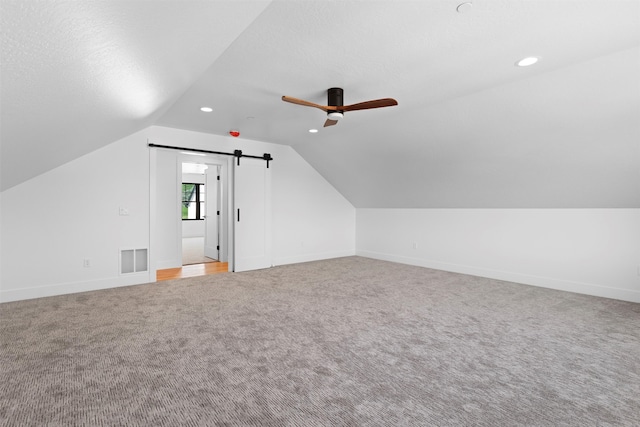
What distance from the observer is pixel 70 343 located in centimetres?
263

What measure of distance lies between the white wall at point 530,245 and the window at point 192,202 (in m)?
7.74

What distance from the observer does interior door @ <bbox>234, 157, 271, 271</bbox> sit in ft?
18.7

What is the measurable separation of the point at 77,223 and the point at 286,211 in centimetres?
341

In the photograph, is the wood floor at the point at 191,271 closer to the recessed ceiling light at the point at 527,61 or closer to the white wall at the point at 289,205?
the white wall at the point at 289,205

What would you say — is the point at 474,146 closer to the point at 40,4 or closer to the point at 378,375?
the point at 378,375

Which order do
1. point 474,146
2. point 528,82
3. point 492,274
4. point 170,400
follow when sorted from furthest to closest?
point 492,274, point 474,146, point 528,82, point 170,400

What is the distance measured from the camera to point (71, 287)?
4.16 metres

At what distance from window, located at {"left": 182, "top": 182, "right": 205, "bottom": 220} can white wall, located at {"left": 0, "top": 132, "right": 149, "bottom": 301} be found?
23.6ft

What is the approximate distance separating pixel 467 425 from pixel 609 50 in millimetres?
3015

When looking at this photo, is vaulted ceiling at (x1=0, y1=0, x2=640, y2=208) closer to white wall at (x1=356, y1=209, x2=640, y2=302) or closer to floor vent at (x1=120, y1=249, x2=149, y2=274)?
white wall at (x1=356, y1=209, x2=640, y2=302)

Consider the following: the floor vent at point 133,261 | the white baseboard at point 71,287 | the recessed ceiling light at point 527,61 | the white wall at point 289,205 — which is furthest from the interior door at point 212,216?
the recessed ceiling light at point 527,61

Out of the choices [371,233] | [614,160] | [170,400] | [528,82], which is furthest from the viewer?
[371,233]

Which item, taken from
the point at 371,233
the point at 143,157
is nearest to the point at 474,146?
the point at 371,233

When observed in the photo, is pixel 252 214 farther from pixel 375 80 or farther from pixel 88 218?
pixel 375 80
